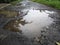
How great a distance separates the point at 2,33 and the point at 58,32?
10.2ft

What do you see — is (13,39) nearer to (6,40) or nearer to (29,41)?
(6,40)

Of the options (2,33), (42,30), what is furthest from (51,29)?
(2,33)

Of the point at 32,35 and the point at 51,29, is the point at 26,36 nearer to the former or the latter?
the point at 32,35

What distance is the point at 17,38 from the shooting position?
6840mm

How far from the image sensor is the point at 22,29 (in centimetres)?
829

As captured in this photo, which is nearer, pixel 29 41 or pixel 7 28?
pixel 29 41

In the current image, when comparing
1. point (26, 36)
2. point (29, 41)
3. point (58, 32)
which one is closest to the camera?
point (29, 41)

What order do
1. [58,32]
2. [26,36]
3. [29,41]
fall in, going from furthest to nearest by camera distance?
[58,32], [26,36], [29,41]

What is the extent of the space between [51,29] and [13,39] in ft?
8.79

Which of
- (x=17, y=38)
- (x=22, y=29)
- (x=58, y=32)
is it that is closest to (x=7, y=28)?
(x=22, y=29)

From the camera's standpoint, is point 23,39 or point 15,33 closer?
point 23,39

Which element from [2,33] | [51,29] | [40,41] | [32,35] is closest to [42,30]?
[51,29]

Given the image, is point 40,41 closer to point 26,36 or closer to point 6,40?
point 26,36

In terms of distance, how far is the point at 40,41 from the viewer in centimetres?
659
